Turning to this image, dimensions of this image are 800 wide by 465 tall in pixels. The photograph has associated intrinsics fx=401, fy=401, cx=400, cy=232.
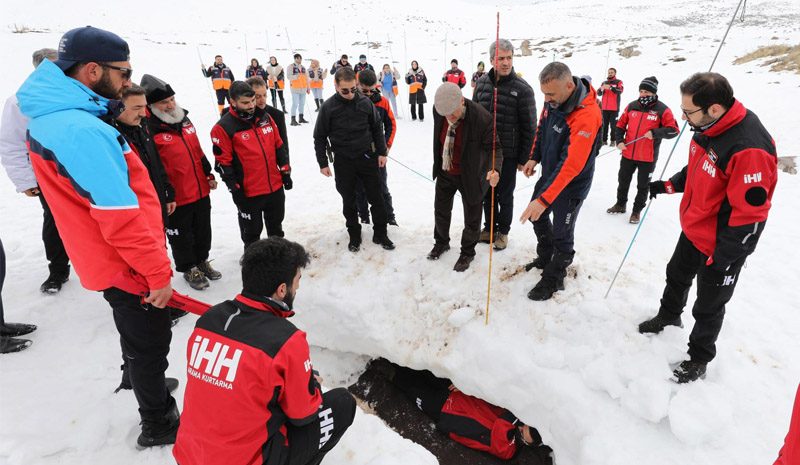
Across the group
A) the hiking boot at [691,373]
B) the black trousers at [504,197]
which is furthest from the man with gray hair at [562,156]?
the hiking boot at [691,373]

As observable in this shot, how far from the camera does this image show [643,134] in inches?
225

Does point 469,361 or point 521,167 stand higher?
point 521,167

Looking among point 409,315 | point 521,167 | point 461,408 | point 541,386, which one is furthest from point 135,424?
point 521,167

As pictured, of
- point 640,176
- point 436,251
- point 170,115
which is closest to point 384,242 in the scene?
point 436,251

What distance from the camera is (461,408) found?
3.88 metres

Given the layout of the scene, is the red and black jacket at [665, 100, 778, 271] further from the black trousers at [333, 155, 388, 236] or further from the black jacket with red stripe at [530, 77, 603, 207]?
the black trousers at [333, 155, 388, 236]

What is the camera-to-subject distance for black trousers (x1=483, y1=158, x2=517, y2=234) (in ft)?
14.1

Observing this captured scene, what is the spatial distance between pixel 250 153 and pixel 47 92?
7.10 feet

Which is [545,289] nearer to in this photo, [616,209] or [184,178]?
[616,209]

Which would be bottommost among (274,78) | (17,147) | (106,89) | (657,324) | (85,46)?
(657,324)

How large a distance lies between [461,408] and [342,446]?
4.83ft

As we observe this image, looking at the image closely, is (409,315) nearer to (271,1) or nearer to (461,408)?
(461,408)

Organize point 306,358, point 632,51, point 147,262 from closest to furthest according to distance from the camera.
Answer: point 306,358 → point 147,262 → point 632,51

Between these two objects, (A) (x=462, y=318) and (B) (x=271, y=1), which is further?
(B) (x=271, y=1)
